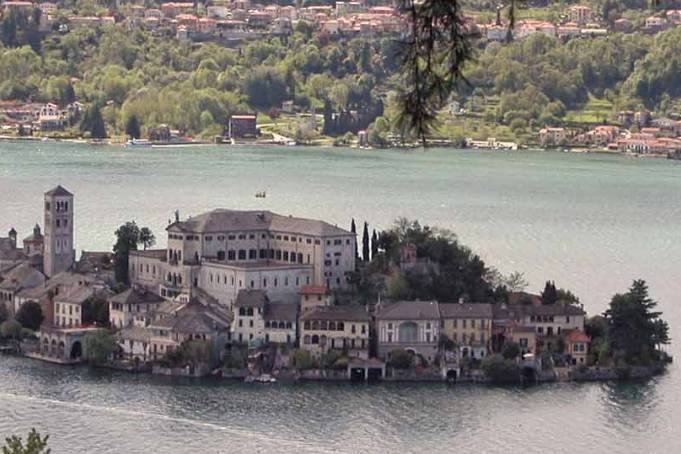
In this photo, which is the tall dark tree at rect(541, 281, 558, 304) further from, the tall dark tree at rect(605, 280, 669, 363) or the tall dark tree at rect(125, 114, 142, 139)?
the tall dark tree at rect(125, 114, 142, 139)

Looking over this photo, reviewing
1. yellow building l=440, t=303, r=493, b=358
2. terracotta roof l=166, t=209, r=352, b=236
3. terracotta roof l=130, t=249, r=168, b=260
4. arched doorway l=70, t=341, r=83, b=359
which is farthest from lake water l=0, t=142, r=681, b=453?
terracotta roof l=166, t=209, r=352, b=236

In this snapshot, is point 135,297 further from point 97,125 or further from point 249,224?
point 97,125

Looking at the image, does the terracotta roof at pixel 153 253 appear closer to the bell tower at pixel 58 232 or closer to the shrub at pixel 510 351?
the bell tower at pixel 58 232

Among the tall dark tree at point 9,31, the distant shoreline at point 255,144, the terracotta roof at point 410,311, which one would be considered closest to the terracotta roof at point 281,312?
the terracotta roof at point 410,311

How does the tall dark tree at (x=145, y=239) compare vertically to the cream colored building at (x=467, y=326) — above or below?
above

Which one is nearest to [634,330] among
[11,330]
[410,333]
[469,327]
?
[469,327]

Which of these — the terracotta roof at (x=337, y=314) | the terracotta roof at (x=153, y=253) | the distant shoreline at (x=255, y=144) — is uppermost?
the terracotta roof at (x=153, y=253)

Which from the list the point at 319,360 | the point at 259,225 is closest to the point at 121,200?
the point at 259,225

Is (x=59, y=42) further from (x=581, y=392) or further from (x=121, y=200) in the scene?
(x=581, y=392)
